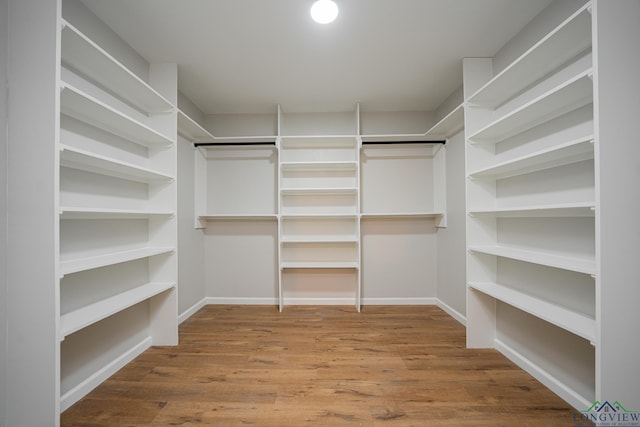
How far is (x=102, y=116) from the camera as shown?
168 cm

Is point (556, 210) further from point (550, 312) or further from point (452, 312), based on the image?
point (452, 312)

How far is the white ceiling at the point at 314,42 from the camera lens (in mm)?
1727

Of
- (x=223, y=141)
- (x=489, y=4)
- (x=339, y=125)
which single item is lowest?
(x=223, y=141)

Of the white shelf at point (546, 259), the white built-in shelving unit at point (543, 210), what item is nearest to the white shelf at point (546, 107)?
the white built-in shelving unit at point (543, 210)

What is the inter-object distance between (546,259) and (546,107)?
0.96 m

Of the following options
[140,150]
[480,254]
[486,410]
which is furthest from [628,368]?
[140,150]

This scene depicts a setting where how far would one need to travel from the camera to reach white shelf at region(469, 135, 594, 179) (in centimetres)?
131

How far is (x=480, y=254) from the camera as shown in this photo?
2.26 meters

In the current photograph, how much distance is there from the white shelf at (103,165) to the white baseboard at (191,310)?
1.59 metres

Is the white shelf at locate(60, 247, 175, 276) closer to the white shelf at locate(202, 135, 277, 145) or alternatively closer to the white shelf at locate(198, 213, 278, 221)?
the white shelf at locate(198, 213, 278, 221)

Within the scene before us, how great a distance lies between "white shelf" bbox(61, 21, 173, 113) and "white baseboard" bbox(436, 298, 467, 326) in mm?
3620

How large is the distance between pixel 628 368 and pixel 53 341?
9.10 feet

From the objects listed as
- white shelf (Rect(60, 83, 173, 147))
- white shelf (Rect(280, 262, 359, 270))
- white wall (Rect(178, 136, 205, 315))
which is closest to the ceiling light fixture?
white shelf (Rect(60, 83, 173, 147))

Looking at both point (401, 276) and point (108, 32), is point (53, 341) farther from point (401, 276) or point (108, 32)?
point (401, 276)
